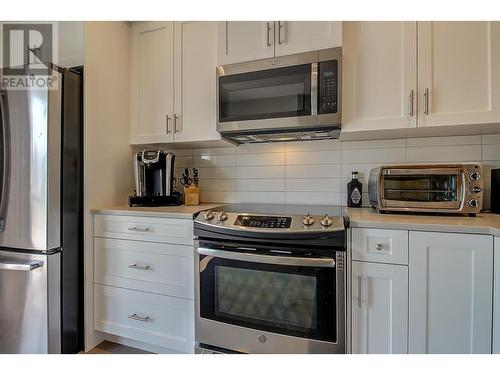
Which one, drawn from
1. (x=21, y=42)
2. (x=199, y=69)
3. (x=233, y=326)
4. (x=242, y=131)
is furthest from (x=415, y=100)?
(x=21, y=42)

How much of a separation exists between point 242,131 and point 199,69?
21.8 inches

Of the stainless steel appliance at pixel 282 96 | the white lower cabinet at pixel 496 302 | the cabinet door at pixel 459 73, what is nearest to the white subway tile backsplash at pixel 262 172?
the stainless steel appliance at pixel 282 96

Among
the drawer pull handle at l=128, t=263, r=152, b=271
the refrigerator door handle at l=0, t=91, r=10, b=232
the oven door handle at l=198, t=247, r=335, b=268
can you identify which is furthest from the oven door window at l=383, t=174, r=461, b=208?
the refrigerator door handle at l=0, t=91, r=10, b=232

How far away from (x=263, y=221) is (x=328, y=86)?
31.2 inches

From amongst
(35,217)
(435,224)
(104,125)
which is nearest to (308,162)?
(435,224)

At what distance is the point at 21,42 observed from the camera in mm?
1685

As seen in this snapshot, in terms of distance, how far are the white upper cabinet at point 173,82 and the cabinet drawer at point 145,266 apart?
74 cm

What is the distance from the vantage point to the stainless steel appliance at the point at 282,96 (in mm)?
1397

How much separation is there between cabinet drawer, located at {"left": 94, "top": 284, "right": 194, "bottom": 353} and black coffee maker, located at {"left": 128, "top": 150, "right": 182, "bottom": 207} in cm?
57

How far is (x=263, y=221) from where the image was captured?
1.32 metres

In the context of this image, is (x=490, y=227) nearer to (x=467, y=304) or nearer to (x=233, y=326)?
(x=467, y=304)

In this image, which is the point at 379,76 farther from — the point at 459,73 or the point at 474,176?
the point at 474,176

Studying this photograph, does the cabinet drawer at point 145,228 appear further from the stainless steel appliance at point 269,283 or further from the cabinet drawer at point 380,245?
the cabinet drawer at point 380,245

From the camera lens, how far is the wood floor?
5.28 ft
